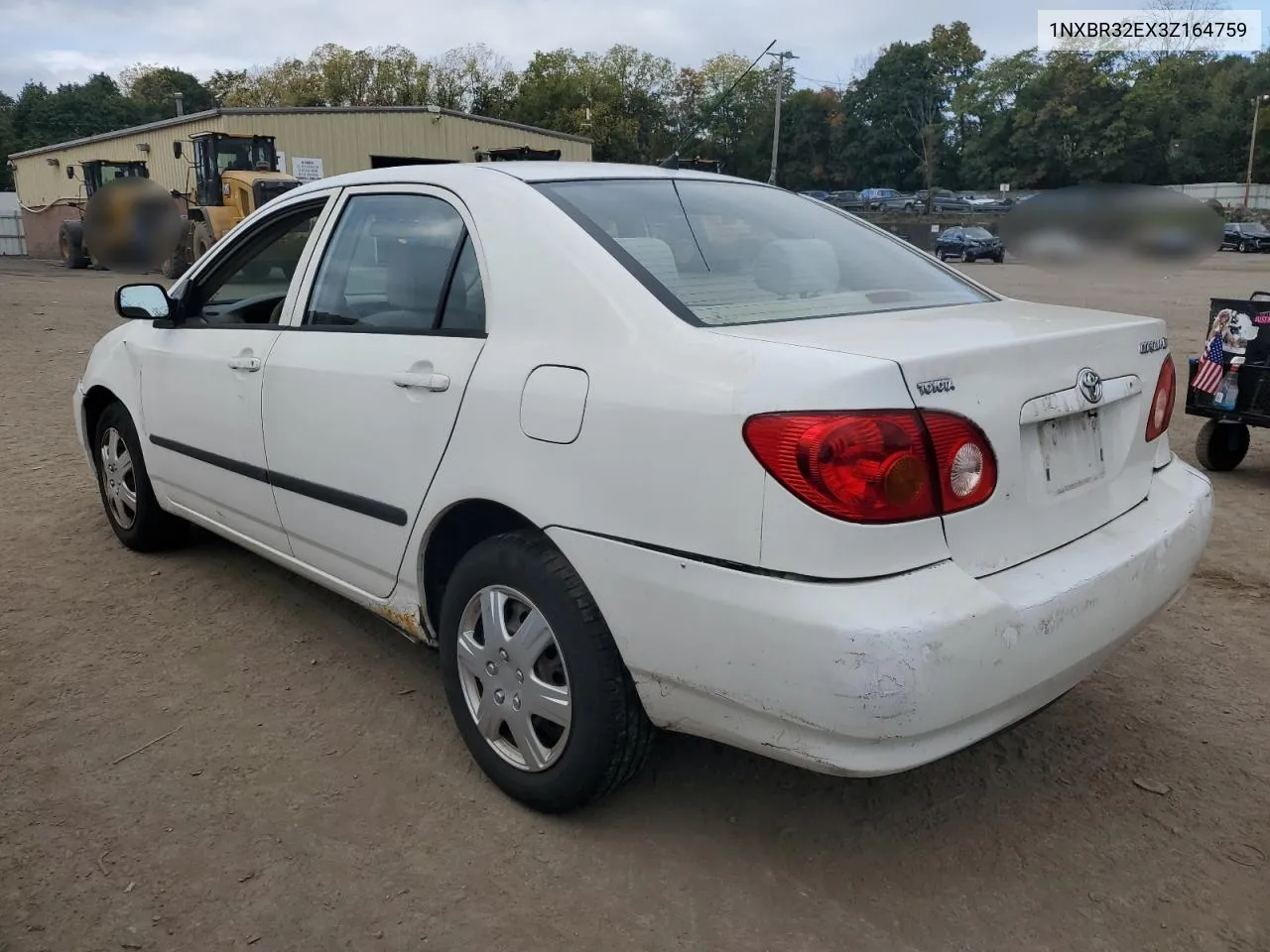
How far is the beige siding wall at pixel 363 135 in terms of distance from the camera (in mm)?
31844

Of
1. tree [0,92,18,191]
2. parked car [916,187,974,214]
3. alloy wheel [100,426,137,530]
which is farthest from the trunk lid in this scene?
tree [0,92,18,191]

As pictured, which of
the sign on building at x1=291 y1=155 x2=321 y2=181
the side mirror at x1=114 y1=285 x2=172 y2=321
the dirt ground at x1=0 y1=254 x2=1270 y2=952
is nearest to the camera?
the dirt ground at x1=0 y1=254 x2=1270 y2=952

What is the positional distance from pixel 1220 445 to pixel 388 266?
5186mm

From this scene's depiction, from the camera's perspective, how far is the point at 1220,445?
609cm

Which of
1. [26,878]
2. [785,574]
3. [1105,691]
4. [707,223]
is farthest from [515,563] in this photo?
[1105,691]

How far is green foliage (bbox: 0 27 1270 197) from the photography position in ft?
112

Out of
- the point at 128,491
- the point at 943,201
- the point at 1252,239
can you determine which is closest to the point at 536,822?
the point at 128,491

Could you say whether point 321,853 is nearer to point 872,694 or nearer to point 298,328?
point 872,694

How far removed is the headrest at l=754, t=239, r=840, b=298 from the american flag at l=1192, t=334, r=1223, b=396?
3808 millimetres

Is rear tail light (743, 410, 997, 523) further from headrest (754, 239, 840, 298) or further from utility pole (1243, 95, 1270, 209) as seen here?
utility pole (1243, 95, 1270, 209)

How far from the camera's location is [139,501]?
4.30m

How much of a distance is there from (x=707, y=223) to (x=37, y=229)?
127ft

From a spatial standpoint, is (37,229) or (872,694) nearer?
(872,694)

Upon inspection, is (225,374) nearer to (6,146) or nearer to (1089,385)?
(1089,385)
